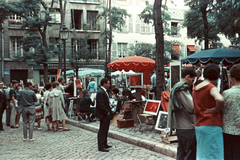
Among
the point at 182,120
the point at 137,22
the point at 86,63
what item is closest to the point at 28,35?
the point at 86,63

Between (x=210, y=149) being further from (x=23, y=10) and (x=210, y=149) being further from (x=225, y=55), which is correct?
(x=23, y=10)

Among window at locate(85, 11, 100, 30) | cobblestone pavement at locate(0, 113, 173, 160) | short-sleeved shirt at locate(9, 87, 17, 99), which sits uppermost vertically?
window at locate(85, 11, 100, 30)

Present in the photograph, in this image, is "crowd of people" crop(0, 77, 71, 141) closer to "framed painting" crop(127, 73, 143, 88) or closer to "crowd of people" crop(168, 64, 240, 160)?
"framed painting" crop(127, 73, 143, 88)

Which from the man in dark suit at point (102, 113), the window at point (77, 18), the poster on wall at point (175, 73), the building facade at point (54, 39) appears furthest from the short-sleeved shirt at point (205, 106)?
the window at point (77, 18)

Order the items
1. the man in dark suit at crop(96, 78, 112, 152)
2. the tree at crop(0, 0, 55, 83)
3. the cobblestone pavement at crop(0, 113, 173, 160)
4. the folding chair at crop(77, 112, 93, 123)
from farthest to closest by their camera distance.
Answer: the tree at crop(0, 0, 55, 83)
the folding chair at crop(77, 112, 93, 123)
the man in dark suit at crop(96, 78, 112, 152)
the cobblestone pavement at crop(0, 113, 173, 160)

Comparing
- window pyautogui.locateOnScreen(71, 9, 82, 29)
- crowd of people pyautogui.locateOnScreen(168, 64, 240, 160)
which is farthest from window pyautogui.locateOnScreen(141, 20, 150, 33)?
crowd of people pyautogui.locateOnScreen(168, 64, 240, 160)

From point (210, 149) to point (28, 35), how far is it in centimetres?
3298

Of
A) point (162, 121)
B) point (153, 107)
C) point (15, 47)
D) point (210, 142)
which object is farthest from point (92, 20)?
point (210, 142)

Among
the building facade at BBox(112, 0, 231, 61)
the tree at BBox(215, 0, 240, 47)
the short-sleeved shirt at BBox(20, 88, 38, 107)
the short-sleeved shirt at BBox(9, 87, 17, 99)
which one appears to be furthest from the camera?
the building facade at BBox(112, 0, 231, 61)

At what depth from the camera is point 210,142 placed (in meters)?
3.79

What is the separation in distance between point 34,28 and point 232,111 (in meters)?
30.3

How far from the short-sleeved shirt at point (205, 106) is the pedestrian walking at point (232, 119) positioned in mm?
102

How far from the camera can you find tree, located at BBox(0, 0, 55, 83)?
29734mm

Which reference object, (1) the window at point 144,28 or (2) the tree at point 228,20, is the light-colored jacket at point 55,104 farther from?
(1) the window at point 144,28
